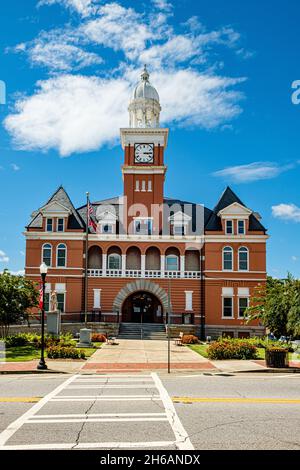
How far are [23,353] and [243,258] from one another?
23873 millimetres

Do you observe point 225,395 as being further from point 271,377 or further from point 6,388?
point 6,388

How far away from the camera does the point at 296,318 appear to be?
23.9 metres

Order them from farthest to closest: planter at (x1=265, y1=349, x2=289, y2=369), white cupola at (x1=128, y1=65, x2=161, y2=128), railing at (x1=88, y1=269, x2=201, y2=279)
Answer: white cupola at (x1=128, y1=65, x2=161, y2=128) < railing at (x1=88, y1=269, x2=201, y2=279) < planter at (x1=265, y1=349, x2=289, y2=369)

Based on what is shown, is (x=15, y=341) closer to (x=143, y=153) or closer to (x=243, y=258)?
(x=243, y=258)

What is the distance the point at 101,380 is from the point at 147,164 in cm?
3249

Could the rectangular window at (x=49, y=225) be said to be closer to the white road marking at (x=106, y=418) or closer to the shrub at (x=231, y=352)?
the shrub at (x=231, y=352)

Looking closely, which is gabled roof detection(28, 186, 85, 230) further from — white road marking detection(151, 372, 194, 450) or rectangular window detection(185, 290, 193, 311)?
white road marking detection(151, 372, 194, 450)

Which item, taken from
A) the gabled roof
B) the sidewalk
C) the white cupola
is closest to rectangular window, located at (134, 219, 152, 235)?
the gabled roof

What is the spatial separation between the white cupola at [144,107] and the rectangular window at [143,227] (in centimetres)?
1057

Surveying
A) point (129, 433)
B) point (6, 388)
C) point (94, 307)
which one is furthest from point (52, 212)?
point (129, 433)

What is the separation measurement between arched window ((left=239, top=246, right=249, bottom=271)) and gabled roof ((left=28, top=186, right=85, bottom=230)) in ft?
50.8

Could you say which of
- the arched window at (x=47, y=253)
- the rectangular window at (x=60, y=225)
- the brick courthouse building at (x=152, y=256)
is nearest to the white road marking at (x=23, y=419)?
the brick courthouse building at (x=152, y=256)

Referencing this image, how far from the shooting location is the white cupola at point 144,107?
48.9 m

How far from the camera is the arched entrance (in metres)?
45.9
